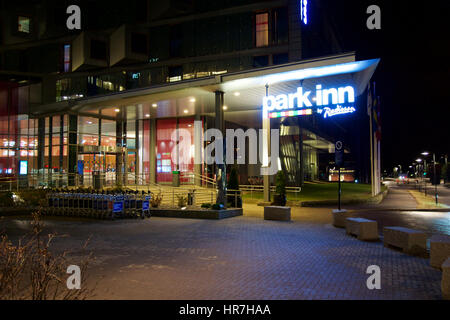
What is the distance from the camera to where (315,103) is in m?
16.3

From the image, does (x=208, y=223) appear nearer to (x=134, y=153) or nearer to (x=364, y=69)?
(x=364, y=69)

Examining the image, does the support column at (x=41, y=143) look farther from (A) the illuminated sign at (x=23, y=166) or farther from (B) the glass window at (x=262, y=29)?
(B) the glass window at (x=262, y=29)

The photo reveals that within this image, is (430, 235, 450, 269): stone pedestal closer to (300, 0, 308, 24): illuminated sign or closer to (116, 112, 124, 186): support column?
(116, 112, 124, 186): support column

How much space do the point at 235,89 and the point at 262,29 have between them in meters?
12.3

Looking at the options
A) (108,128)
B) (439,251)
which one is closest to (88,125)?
(108,128)

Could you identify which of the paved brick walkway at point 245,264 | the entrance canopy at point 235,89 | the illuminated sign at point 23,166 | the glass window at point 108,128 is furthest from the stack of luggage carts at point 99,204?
the illuminated sign at point 23,166

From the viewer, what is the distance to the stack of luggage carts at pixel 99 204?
1503 centimetres

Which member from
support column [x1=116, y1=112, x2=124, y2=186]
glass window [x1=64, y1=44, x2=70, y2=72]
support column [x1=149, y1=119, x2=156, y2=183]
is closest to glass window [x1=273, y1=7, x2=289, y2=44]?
support column [x1=149, y1=119, x2=156, y2=183]

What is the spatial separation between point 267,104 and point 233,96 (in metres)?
3.27

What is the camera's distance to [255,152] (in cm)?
3709

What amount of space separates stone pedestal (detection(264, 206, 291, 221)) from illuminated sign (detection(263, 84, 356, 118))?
16.1ft

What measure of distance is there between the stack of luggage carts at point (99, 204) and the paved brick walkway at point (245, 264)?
8.09 feet

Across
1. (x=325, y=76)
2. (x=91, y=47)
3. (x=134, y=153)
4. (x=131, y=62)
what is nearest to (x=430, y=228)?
(x=325, y=76)

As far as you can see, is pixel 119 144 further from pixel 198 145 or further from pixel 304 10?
pixel 304 10
